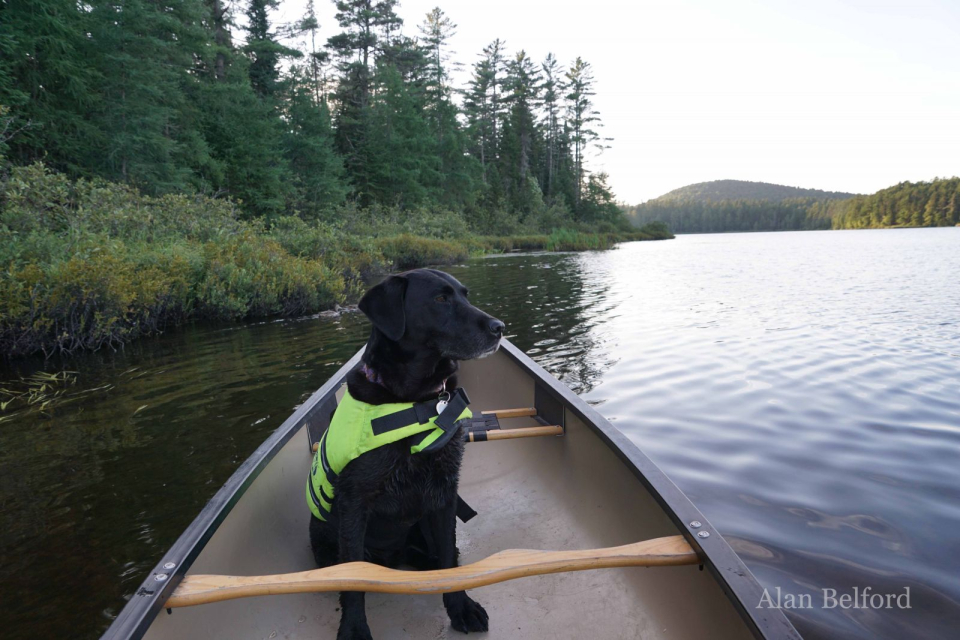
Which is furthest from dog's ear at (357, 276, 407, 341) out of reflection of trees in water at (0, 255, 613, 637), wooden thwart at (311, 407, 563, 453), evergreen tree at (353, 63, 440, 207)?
evergreen tree at (353, 63, 440, 207)

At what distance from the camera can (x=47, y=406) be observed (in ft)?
20.2

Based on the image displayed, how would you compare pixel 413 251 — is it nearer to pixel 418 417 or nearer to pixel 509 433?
pixel 509 433

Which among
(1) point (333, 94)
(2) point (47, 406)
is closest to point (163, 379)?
(2) point (47, 406)

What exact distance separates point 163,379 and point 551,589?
261 inches

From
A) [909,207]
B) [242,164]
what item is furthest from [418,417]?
[909,207]

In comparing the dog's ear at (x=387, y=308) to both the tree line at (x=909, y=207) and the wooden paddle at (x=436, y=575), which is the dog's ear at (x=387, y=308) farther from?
the tree line at (x=909, y=207)

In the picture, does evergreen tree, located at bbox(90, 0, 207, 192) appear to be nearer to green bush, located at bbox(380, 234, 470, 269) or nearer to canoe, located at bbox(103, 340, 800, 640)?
green bush, located at bbox(380, 234, 470, 269)

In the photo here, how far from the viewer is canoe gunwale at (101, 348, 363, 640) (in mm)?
1504

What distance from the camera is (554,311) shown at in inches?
502

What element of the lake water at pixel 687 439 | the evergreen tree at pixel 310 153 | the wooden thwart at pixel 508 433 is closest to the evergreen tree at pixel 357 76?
the evergreen tree at pixel 310 153

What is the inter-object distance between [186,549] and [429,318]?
1.24m

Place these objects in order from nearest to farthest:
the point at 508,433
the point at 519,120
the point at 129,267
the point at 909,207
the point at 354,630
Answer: the point at 354,630, the point at 508,433, the point at 129,267, the point at 519,120, the point at 909,207

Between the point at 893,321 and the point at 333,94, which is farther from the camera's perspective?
the point at 333,94

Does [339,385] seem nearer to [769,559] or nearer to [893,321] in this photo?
[769,559]
